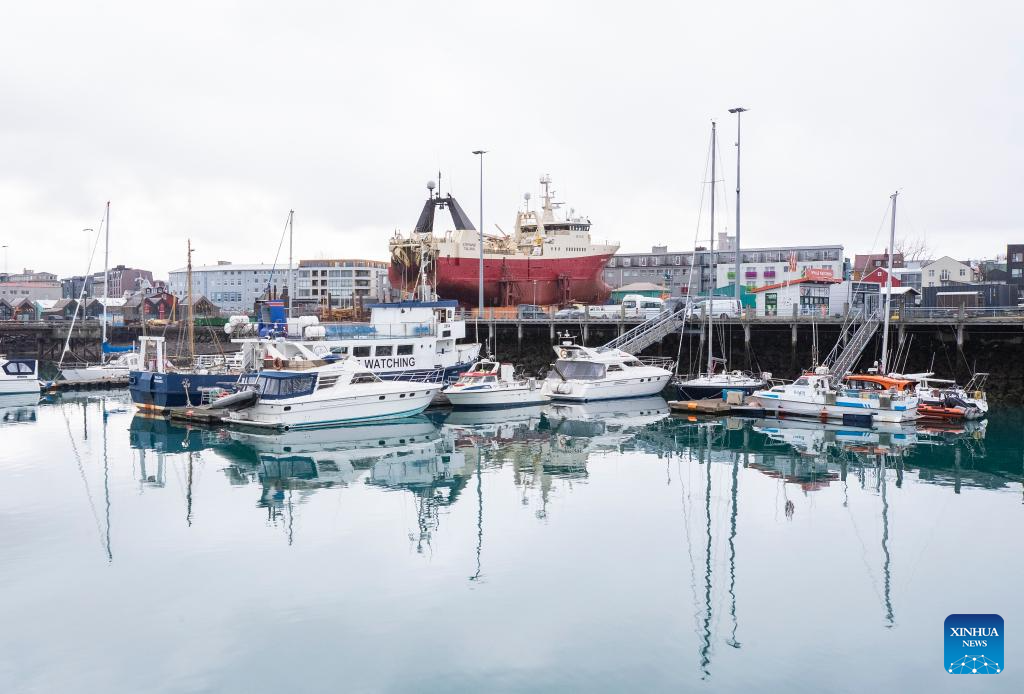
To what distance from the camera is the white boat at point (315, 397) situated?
3069cm

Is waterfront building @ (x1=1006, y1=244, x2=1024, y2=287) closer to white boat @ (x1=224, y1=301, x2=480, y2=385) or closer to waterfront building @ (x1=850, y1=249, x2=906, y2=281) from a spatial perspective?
waterfront building @ (x1=850, y1=249, x2=906, y2=281)

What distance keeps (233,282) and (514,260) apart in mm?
82110

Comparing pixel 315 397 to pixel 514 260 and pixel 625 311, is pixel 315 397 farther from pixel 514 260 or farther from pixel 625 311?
pixel 514 260

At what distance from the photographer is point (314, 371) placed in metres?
31.1

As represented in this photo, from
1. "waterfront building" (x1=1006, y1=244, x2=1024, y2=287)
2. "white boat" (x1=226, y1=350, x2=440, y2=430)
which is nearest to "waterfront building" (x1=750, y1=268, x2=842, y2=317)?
"white boat" (x1=226, y1=350, x2=440, y2=430)

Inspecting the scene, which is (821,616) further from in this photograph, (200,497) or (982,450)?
(982,450)

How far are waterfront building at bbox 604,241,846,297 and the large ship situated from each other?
9549 mm

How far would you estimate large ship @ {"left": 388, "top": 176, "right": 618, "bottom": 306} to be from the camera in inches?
2343

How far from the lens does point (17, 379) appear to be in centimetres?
4256

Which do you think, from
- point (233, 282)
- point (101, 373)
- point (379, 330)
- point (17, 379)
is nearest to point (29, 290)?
point (233, 282)

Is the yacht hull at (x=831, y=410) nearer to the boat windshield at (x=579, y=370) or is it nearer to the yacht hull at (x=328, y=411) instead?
the boat windshield at (x=579, y=370)

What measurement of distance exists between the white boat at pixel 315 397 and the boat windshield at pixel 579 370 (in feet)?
28.4

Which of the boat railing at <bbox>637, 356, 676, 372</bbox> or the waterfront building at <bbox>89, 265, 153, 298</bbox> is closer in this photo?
the boat railing at <bbox>637, 356, 676, 372</bbox>

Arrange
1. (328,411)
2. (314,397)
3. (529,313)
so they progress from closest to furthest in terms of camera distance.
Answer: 1. (314,397)
2. (328,411)
3. (529,313)
